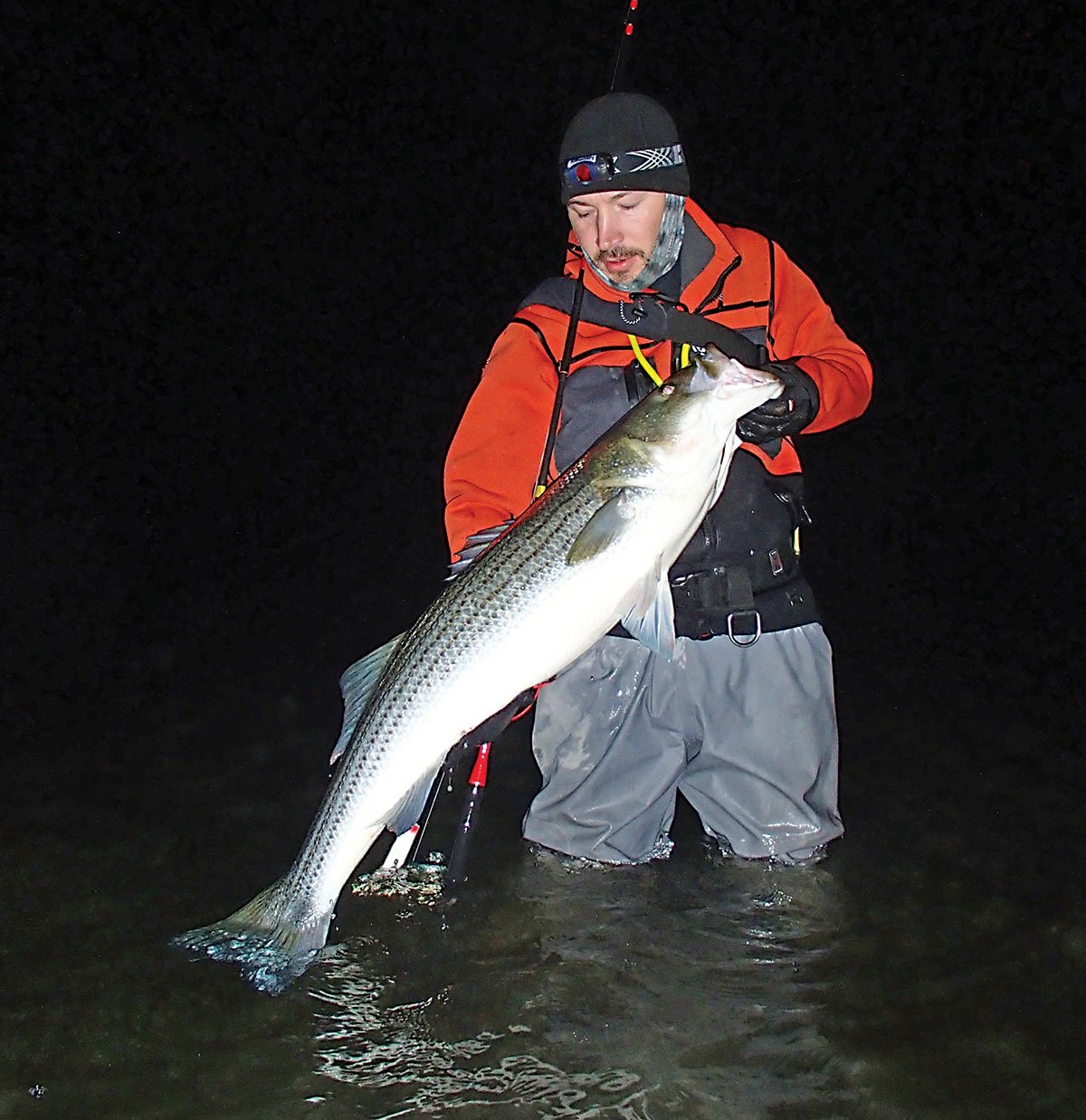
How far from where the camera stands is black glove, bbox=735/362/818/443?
343cm

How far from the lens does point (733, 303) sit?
3.95m

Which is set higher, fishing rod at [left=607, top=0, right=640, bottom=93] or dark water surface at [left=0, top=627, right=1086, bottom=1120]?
fishing rod at [left=607, top=0, right=640, bottom=93]

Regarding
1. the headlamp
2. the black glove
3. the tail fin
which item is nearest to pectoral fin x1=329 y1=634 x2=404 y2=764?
the tail fin

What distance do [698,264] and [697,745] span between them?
67.4 inches

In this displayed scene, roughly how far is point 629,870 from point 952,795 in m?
1.89

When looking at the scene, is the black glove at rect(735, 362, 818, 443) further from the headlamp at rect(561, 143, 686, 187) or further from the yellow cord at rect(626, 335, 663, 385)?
the headlamp at rect(561, 143, 686, 187)

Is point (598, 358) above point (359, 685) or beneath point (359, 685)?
above

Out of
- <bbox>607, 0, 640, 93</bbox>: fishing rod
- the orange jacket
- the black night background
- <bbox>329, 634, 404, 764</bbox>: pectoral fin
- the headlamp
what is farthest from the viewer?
the black night background

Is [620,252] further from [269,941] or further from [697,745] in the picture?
[269,941]

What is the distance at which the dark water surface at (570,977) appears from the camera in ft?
9.47

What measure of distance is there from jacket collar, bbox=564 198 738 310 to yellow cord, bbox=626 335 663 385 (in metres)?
0.15

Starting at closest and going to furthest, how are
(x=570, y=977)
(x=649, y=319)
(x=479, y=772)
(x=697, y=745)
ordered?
(x=570, y=977), (x=649, y=319), (x=479, y=772), (x=697, y=745)

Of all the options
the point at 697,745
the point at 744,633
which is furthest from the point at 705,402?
the point at 697,745

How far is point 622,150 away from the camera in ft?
12.9
